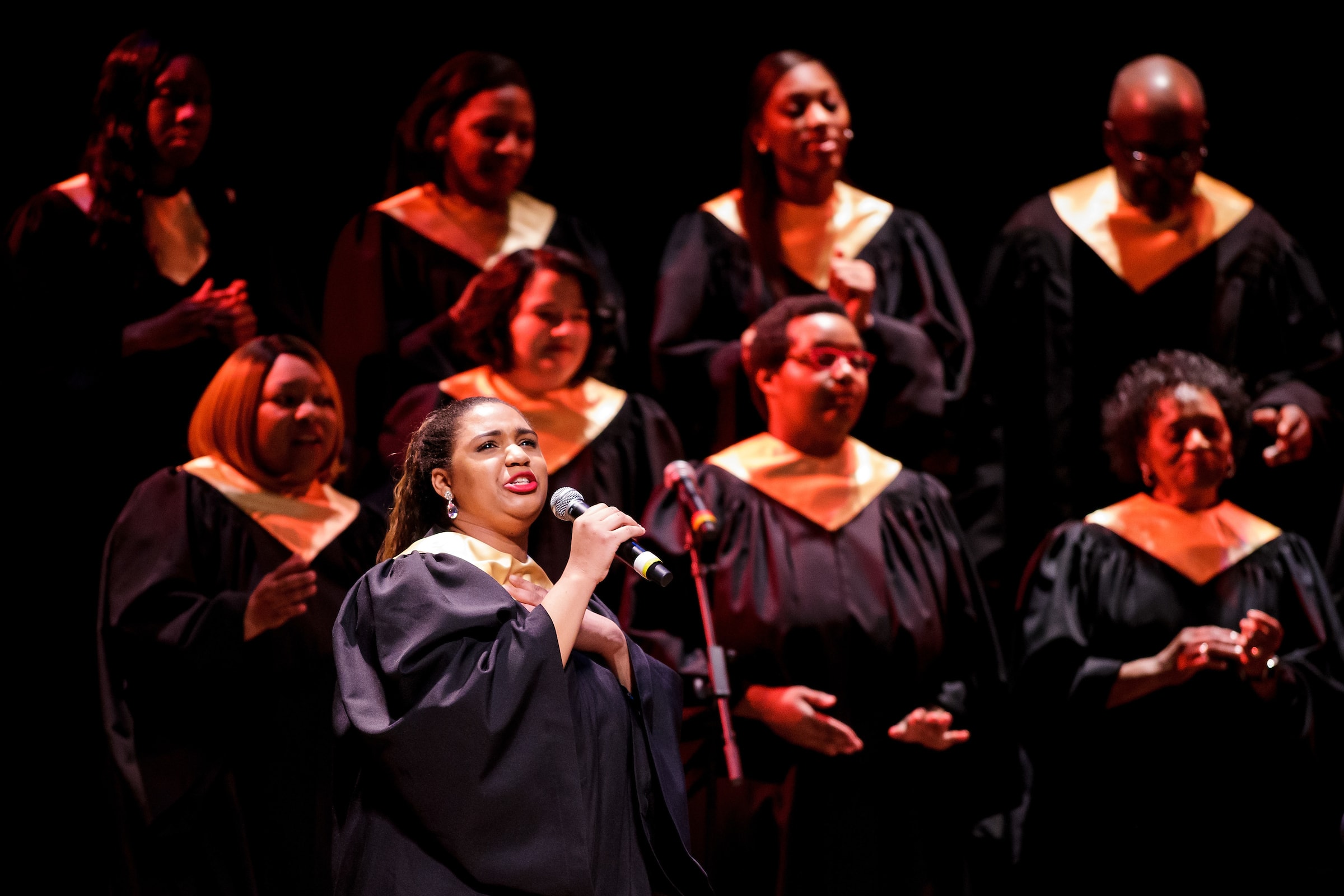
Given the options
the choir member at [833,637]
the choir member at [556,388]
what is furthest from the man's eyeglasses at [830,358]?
the choir member at [556,388]

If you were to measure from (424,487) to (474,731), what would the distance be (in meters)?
0.54

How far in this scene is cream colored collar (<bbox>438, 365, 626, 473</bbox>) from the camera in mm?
4285

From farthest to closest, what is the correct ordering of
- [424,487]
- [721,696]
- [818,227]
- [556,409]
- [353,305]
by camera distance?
[818,227] → [353,305] → [556,409] → [721,696] → [424,487]

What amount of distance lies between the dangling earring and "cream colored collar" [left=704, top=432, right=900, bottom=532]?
74 cm

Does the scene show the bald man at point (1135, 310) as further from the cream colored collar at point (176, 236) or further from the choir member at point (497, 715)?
the cream colored collar at point (176, 236)

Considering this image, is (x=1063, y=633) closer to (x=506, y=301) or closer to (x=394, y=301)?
(x=506, y=301)

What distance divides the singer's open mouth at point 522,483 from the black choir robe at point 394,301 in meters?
1.65

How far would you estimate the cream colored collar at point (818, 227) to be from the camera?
4816 mm

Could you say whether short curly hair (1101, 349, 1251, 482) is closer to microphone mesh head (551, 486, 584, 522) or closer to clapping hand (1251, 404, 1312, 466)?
clapping hand (1251, 404, 1312, 466)

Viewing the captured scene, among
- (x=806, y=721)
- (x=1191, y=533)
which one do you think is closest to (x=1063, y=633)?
(x=1191, y=533)

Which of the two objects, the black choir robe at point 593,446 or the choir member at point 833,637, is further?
the black choir robe at point 593,446

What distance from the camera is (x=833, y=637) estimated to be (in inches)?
158

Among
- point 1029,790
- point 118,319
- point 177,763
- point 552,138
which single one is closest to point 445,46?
point 552,138

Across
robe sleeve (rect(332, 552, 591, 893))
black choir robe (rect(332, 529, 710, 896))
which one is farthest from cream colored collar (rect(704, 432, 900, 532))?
robe sleeve (rect(332, 552, 591, 893))
